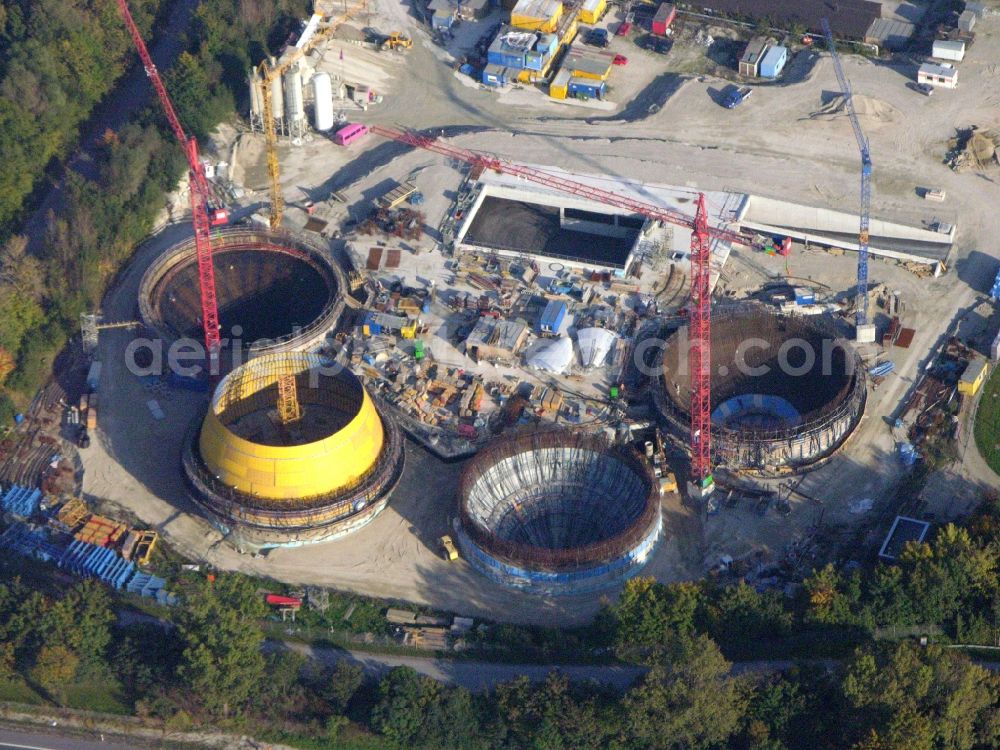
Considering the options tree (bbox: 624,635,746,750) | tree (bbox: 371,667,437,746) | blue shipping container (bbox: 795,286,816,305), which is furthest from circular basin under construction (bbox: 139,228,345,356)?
tree (bbox: 624,635,746,750)

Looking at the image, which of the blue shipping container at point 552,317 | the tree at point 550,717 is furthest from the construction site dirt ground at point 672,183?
the blue shipping container at point 552,317

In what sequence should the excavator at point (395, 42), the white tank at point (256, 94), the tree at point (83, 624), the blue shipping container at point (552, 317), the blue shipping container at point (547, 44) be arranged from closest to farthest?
the tree at point (83, 624), the blue shipping container at point (552, 317), the white tank at point (256, 94), the blue shipping container at point (547, 44), the excavator at point (395, 42)

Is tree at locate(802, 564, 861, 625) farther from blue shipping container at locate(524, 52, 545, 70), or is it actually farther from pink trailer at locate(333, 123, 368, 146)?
blue shipping container at locate(524, 52, 545, 70)

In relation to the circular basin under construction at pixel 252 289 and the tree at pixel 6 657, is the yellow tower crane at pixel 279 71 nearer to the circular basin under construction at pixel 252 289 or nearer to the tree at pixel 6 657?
the circular basin under construction at pixel 252 289

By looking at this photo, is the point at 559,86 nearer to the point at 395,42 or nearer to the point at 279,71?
the point at 395,42

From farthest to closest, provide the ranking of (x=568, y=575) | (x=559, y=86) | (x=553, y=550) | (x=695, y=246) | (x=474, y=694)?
(x=559, y=86) < (x=695, y=246) < (x=553, y=550) < (x=568, y=575) < (x=474, y=694)

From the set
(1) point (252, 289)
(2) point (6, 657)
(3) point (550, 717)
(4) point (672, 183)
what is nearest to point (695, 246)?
(4) point (672, 183)

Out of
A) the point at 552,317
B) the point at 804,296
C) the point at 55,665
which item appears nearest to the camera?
the point at 55,665
